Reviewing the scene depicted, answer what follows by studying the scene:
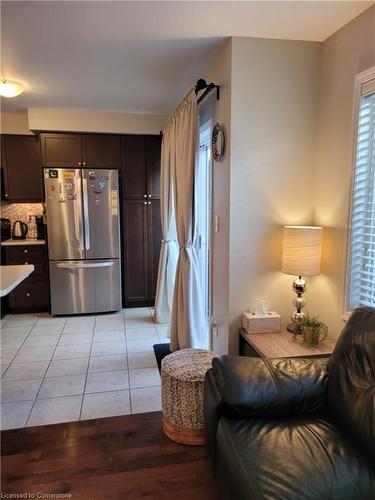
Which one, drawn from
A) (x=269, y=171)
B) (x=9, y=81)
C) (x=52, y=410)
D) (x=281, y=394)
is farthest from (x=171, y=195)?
(x=281, y=394)

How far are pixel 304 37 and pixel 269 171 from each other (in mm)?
932

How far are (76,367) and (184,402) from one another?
4.80ft

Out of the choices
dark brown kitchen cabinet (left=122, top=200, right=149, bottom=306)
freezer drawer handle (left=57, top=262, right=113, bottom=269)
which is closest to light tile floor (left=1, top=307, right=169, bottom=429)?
dark brown kitchen cabinet (left=122, top=200, right=149, bottom=306)

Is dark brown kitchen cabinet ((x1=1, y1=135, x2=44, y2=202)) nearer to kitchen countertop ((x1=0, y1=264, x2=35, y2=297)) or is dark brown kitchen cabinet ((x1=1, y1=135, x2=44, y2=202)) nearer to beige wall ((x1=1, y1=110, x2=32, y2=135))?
beige wall ((x1=1, y1=110, x2=32, y2=135))

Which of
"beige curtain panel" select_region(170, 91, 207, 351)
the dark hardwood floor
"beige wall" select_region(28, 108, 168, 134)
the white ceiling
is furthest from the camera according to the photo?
"beige wall" select_region(28, 108, 168, 134)

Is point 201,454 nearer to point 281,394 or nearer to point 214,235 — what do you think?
point 281,394

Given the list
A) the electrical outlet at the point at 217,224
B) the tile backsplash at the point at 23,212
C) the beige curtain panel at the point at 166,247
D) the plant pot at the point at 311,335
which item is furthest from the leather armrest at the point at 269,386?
the tile backsplash at the point at 23,212

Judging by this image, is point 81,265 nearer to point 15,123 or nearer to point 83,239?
point 83,239

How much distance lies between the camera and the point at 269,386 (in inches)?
67.7

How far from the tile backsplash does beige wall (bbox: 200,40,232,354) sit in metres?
3.11

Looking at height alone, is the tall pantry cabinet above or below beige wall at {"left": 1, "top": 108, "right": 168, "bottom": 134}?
below

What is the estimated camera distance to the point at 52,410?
2525 millimetres

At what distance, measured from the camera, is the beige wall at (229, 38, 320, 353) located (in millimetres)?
2473

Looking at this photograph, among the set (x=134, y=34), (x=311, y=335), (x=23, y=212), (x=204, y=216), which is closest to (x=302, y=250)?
(x=311, y=335)
